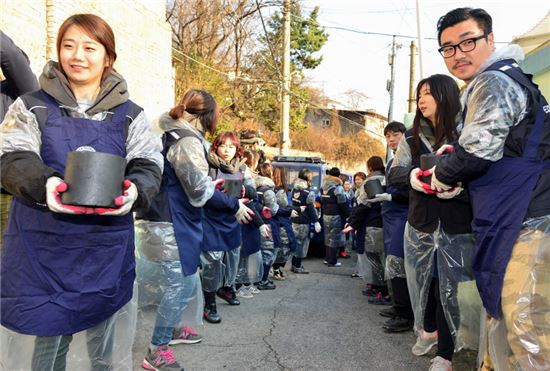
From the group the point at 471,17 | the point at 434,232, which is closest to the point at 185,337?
the point at 434,232

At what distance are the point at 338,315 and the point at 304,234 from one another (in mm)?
3117

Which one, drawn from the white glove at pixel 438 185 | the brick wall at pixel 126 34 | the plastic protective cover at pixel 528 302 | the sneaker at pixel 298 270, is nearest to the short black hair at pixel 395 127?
the white glove at pixel 438 185

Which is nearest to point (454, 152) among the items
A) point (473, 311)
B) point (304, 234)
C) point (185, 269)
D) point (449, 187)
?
point (449, 187)

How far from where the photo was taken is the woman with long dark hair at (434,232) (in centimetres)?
293

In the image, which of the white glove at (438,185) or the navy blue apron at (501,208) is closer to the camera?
the navy blue apron at (501,208)

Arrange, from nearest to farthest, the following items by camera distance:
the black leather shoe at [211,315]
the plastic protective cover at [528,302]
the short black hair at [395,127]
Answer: the plastic protective cover at [528,302] < the black leather shoe at [211,315] < the short black hair at [395,127]

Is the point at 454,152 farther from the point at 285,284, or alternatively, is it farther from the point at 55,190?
the point at 285,284

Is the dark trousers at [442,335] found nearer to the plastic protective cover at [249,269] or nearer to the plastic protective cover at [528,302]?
the plastic protective cover at [528,302]

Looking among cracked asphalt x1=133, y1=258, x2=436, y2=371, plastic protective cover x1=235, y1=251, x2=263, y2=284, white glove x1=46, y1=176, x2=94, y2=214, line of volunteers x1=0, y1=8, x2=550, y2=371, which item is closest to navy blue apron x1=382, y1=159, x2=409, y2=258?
cracked asphalt x1=133, y1=258, x2=436, y2=371

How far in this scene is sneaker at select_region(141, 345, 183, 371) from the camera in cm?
316

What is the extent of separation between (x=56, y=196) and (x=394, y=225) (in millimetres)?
3143

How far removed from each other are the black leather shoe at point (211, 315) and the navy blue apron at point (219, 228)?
64cm

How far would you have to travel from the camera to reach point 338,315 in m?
4.86

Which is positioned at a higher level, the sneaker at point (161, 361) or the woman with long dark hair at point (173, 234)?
the woman with long dark hair at point (173, 234)
